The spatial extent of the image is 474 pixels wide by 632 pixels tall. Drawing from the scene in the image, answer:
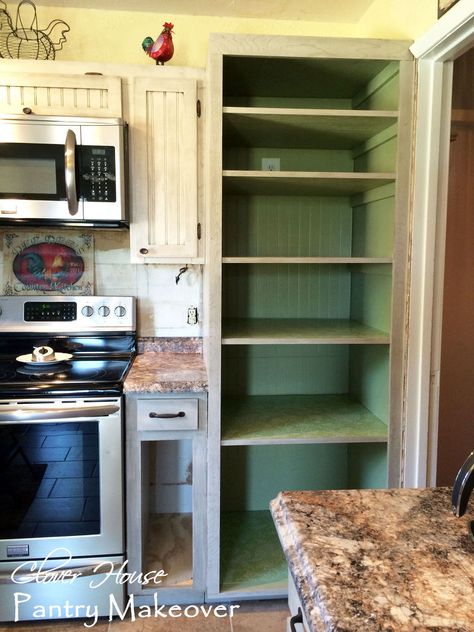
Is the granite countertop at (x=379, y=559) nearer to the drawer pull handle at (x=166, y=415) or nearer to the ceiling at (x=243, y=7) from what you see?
the drawer pull handle at (x=166, y=415)

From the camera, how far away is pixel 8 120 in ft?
6.23

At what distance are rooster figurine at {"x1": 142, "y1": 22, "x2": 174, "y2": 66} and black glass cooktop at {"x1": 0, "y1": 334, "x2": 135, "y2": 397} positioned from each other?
1.22 metres

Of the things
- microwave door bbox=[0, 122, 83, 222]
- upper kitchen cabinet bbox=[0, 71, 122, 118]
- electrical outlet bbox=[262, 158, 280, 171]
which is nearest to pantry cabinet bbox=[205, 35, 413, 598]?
electrical outlet bbox=[262, 158, 280, 171]

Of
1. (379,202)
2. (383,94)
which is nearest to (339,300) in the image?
(379,202)

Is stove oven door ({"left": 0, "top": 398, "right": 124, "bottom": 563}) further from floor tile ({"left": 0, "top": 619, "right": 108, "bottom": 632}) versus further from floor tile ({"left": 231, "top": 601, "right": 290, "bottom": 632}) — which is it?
floor tile ({"left": 231, "top": 601, "right": 290, "bottom": 632})

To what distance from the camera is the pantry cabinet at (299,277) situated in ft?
5.78

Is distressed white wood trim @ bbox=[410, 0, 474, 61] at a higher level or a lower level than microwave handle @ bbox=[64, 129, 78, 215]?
higher

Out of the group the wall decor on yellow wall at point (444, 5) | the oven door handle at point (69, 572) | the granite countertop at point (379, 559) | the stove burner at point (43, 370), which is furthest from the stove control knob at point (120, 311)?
the wall decor on yellow wall at point (444, 5)

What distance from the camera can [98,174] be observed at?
1.96m

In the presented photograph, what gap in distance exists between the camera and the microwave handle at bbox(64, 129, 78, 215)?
1894mm

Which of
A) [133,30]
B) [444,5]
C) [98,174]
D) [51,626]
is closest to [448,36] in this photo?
[444,5]

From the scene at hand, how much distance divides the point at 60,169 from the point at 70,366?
2.60 ft

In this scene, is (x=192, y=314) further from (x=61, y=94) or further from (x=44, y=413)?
(x=61, y=94)

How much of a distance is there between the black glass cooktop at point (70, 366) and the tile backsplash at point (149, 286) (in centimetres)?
16
